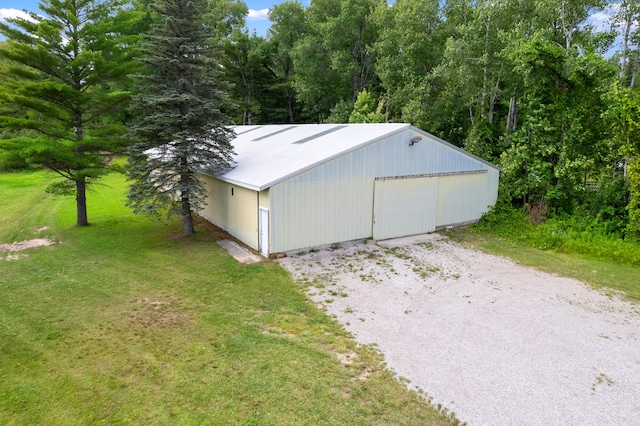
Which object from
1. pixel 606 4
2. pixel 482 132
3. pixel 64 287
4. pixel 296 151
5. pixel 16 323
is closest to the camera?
pixel 16 323

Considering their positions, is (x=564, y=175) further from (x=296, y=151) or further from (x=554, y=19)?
(x=296, y=151)

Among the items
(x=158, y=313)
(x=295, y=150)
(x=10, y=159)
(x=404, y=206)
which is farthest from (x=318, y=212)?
(x=10, y=159)

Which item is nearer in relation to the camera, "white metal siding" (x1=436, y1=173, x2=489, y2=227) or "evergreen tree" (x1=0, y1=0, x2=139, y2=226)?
"evergreen tree" (x1=0, y1=0, x2=139, y2=226)

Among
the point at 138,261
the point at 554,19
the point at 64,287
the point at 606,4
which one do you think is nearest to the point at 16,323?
the point at 64,287

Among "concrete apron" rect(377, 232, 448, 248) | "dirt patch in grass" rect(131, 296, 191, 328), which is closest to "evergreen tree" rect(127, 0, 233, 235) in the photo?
"dirt patch in grass" rect(131, 296, 191, 328)

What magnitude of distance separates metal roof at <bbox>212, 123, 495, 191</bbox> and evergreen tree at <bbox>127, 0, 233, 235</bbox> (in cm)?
124

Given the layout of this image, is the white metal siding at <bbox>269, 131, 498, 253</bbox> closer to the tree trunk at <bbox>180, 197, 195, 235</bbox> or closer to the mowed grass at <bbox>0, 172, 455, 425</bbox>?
the mowed grass at <bbox>0, 172, 455, 425</bbox>

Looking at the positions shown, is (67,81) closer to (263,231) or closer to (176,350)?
(263,231)

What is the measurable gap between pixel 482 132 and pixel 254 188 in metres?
12.9

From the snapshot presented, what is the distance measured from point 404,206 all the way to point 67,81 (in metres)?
11.8

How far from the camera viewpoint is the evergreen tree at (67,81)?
1147 cm

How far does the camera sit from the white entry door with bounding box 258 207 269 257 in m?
10.1

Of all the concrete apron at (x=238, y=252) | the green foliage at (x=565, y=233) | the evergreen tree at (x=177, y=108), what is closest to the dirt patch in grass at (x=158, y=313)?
the concrete apron at (x=238, y=252)

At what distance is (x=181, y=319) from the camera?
697 cm
